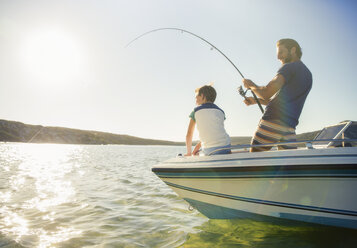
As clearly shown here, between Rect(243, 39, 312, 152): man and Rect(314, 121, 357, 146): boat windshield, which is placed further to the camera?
Rect(314, 121, 357, 146): boat windshield

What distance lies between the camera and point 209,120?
Answer: 10.9 feet

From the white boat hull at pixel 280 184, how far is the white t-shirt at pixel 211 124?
0.29 metres

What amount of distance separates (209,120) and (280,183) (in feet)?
3.96

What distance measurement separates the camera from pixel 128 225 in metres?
3.89

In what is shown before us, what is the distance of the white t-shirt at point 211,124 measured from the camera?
3.33 m

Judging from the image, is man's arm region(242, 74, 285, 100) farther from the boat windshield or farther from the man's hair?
the boat windshield

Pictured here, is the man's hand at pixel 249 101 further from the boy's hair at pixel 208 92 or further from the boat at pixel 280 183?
the boat at pixel 280 183

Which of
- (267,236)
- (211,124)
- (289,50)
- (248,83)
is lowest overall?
(267,236)

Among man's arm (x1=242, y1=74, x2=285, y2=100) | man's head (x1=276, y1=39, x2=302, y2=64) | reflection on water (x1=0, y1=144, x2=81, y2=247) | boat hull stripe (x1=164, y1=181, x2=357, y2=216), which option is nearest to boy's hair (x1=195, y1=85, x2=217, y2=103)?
man's arm (x1=242, y1=74, x2=285, y2=100)

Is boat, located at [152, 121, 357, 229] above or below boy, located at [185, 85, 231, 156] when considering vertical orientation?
below

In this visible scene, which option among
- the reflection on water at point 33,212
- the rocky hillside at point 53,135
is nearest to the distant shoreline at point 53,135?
the rocky hillside at point 53,135

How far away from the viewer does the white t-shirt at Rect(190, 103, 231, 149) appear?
333 cm

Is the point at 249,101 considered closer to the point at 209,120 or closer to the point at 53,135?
the point at 209,120

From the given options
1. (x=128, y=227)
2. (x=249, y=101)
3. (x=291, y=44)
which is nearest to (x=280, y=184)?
(x=249, y=101)
